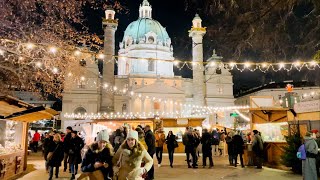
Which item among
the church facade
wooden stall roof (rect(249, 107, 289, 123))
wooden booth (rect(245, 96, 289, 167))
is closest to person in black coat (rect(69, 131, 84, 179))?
wooden booth (rect(245, 96, 289, 167))

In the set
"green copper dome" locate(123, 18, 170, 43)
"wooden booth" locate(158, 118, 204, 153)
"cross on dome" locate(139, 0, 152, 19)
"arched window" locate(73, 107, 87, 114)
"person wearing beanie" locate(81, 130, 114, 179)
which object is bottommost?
"person wearing beanie" locate(81, 130, 114, 179)

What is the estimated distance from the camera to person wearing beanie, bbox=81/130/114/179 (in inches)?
197

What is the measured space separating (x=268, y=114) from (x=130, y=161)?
12.1 meters

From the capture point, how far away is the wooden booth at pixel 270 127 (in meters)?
13.6

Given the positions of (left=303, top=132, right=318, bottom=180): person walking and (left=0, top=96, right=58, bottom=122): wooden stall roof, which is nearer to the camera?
(left=303, top=132, right=318, bottom=180): person walking

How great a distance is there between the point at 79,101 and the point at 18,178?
45149mm

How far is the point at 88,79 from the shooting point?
55.6 m

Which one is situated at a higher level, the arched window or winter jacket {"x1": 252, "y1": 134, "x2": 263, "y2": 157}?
the arched window

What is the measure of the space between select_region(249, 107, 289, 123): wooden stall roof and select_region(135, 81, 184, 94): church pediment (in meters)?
40.8

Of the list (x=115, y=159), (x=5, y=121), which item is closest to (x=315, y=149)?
(x=115, y=159)

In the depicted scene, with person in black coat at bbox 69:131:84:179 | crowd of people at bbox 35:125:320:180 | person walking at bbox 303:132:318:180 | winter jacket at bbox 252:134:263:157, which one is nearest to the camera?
crowd of people at bbox 35:125:320:180

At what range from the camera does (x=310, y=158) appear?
8.61m

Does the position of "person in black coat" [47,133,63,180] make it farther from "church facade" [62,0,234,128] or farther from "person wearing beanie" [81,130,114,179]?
"church facade" [62,0,234,128]

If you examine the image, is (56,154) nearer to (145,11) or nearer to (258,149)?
(258,149)
